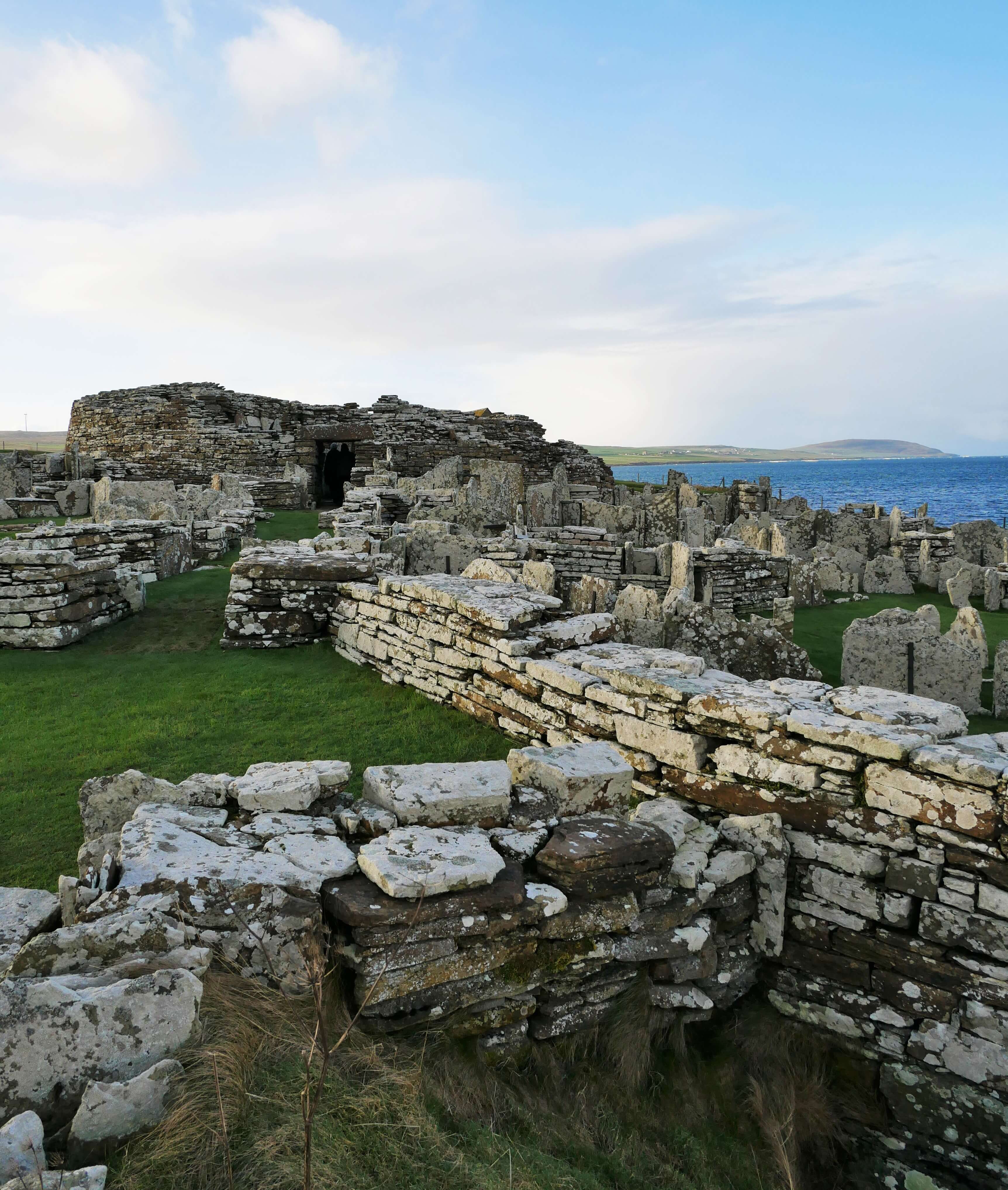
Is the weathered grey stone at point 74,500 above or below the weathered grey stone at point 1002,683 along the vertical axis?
above

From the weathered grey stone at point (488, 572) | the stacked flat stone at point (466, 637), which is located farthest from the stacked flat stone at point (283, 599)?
the weathered grey stone at point (488, 572)

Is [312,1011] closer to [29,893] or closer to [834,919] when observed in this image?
[29,893]

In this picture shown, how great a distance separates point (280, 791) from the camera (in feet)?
12.6

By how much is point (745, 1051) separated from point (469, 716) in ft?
11.4

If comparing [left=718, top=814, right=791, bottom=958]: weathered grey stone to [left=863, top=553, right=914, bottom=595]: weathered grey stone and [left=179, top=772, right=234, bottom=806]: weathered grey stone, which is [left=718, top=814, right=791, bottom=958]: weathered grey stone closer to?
[left=179, top=772, right=234, bottom=806]: weathered grey stone

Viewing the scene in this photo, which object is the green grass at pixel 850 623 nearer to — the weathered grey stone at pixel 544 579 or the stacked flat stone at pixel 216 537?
the weathered grey stone at pixel 544 579

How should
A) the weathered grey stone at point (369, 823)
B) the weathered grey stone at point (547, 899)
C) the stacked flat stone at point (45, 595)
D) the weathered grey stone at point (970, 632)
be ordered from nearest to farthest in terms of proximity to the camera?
the weathered grey stone at point (547, 899) < the weathered grey stone at point (369, 823) < the stacked flat stone at point (45, 595) < the weathered grey stone at point (970, 632)

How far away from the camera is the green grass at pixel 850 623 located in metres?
8.70

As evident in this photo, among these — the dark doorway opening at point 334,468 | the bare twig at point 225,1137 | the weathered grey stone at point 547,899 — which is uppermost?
the dark doorway opening at point 334,468

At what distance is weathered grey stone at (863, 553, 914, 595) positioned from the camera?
16312 mm

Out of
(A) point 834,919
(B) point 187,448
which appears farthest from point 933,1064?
(B) point 187,448

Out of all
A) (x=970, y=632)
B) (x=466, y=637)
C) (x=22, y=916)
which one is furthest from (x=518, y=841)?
(x=970, y=632)

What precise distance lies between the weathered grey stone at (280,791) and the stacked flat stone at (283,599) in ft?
16.1

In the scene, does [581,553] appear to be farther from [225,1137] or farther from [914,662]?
[225,1137]
